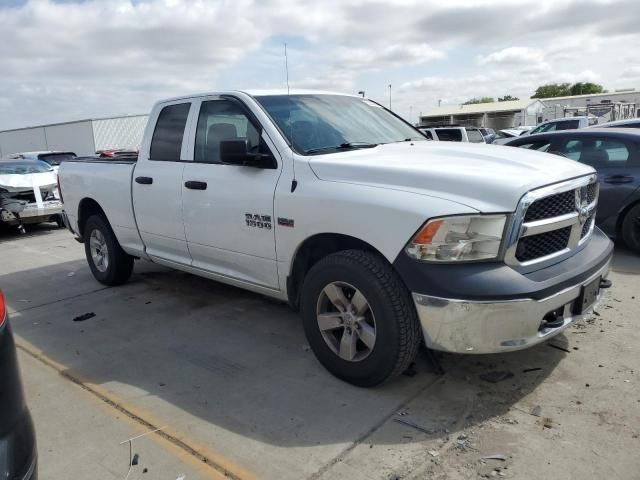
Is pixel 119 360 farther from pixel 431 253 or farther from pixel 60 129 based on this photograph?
pixel 60 129

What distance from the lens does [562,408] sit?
122 inches

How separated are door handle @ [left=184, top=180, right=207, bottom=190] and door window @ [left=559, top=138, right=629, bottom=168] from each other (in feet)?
16.5

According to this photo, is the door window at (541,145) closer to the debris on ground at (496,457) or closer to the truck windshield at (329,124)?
the truck windshield at (329,124)

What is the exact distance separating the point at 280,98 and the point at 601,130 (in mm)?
4832

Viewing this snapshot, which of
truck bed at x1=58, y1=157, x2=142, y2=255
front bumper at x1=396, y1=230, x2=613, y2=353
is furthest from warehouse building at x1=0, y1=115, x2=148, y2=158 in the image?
front bumper at x1=396, y1=230, x2=613, y2=353

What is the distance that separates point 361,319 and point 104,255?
3.93 meters

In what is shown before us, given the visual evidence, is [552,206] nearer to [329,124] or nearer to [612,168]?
[329,124]

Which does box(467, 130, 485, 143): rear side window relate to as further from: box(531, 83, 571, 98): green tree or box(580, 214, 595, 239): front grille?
box(531, 83, 571, 98): green tree

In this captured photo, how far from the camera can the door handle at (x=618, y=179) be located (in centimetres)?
638

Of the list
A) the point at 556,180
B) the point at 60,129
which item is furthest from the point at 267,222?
the point at 60,129

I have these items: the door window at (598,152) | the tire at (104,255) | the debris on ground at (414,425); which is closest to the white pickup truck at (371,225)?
the debris on ground at (414,425)

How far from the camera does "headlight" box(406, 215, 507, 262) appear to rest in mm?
2852

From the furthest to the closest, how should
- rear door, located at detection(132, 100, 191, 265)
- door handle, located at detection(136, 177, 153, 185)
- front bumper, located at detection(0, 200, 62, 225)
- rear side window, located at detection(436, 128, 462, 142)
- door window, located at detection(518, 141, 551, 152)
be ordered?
rear side window, located at detection(436, 128, 462, 142) < front bumper, located at detection(0, 200, 62, 225) < door window, located at detection(518, 141, 551, 152) < door handle, located at detection(136, 177, 153, 185) < rear door, located at detection(132, 100, 191, 265)

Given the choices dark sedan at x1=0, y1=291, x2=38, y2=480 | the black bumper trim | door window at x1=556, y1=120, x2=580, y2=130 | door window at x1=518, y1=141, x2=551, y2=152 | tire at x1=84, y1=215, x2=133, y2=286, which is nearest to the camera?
dark sedan at x1=0, y1=291, x2=38, y2=480
